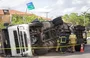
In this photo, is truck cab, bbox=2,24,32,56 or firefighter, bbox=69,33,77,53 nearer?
truck cab, bbox=2,24,32,56

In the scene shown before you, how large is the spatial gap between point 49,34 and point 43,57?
7.86ft

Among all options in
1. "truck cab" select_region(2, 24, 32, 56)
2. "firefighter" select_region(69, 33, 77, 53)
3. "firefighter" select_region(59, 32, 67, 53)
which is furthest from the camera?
"firefighter" select_region(59, 32, 67, 53)

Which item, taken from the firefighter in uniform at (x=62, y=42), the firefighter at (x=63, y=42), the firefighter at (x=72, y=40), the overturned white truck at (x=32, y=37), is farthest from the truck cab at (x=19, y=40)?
the firefighter at (x=72, y=40)

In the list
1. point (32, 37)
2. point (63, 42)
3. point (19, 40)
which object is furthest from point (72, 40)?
point (19, 40)

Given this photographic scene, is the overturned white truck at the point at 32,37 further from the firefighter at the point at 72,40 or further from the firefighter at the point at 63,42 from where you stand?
the firefighter at the point at 72,40

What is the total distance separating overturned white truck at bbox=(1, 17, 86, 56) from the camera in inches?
720

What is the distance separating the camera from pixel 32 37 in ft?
62.8

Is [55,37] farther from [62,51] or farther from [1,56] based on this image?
[1,56]

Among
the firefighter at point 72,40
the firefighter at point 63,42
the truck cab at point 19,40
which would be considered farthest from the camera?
the firefighter at point 63,42

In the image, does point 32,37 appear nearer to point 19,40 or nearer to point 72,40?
point 19,40

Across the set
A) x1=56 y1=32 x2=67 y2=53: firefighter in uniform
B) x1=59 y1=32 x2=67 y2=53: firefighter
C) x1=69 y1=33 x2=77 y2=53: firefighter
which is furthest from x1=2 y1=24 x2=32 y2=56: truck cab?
x1=69 y1=33 x2=77 y2=53: firefighter

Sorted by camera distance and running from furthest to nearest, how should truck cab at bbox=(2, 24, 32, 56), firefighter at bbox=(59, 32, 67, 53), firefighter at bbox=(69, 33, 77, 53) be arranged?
1. firefighter at bbox=(59, 32, 67, 53)
2. firefighter at bbox=(69, 33, 77, 53)
3. truck cab at bbox=(2, 24, 32, 56)

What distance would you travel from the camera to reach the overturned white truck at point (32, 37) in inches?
720

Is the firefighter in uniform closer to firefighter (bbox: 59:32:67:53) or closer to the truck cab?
firefighter (bbox: 59:32:67:53)
